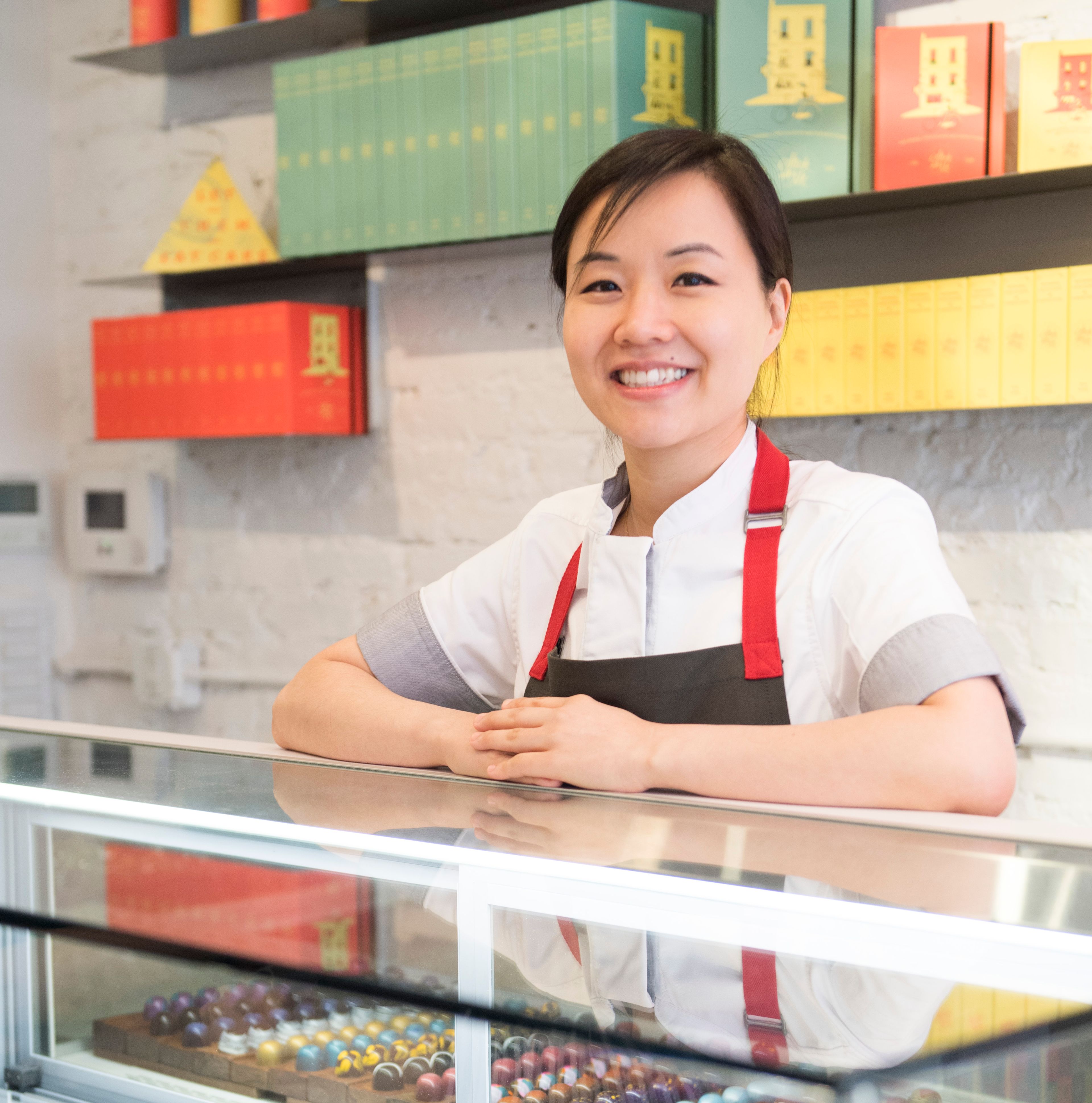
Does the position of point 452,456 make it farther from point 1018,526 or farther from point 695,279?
point 695,279

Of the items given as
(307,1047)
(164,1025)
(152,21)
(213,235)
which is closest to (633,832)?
(307,1047)

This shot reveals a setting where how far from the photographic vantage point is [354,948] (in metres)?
0.67

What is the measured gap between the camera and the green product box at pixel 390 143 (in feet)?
7.78

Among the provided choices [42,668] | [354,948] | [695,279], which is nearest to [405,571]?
[42,668]

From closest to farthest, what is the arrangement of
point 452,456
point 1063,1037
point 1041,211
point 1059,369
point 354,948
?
1. point 1063,1037
2. point 354,948
3. point 1059,369
4. point 1041,211
5. point 452,456

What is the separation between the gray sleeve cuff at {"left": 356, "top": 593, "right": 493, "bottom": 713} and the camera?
4.51 feet

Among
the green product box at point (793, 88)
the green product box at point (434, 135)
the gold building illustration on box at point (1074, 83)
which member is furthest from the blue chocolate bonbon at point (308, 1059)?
the green product box at point (434, 135)

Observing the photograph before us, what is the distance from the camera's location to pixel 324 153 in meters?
2.47

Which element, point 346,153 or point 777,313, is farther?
point 346,153

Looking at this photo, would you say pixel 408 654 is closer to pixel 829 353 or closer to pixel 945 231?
pixel 829 353

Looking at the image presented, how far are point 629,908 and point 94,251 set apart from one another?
300cm

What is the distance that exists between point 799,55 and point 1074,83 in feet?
1.38

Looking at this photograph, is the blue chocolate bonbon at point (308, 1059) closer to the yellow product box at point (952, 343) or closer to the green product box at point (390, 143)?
the yellow product box at point (952, 343)

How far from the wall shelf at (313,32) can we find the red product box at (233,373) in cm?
59
